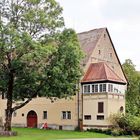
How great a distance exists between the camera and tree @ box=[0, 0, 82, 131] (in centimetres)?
4006

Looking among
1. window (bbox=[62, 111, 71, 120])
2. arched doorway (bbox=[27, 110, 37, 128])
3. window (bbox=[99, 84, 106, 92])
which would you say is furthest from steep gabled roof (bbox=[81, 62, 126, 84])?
arched doorway (bbox=[27, 110, 37, 128])

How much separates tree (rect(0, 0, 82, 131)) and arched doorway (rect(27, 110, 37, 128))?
16284 mm

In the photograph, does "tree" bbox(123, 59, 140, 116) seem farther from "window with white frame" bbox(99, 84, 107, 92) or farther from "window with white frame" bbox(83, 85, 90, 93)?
"window with white frame" bbox(99, 84, 107, 92)

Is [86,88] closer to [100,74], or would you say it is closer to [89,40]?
[100,74]

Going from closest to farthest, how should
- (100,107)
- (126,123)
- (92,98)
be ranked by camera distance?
(126,123) < (100,107) < (92,98)

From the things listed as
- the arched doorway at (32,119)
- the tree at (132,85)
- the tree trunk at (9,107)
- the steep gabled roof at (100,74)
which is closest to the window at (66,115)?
the steep gabled roof at (100,74)

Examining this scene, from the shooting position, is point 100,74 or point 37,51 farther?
point 100,74

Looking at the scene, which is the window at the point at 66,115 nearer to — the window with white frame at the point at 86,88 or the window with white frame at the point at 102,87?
the window with white frame at the point at 86,88

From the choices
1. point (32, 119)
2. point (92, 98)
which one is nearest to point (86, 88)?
point (92, 98)

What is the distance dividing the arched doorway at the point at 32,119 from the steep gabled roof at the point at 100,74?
11.1 metres

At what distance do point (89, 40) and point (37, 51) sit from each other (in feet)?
63.3

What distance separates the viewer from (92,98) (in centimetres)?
5297

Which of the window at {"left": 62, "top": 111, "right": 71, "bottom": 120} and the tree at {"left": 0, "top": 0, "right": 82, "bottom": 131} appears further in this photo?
the window at {"left": 62, "top": 111, "right": 71, "bottom": 120}

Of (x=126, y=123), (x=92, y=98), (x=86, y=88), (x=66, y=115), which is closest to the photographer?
(x=126, y=123)
